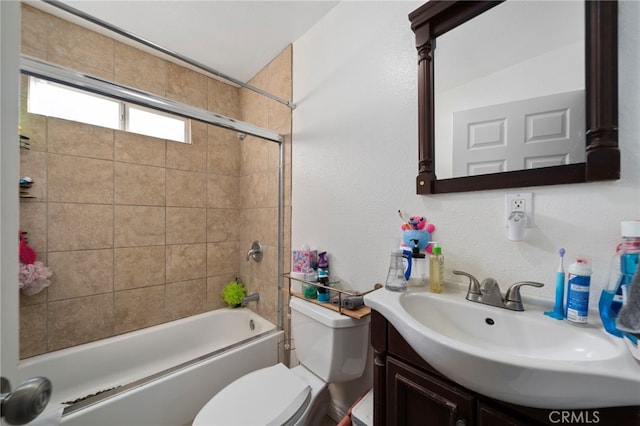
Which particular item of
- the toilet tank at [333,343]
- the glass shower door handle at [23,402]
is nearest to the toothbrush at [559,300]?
the toilet tank at [333,343]

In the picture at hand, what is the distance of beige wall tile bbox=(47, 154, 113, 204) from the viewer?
145 cm

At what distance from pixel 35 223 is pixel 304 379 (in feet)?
5.87

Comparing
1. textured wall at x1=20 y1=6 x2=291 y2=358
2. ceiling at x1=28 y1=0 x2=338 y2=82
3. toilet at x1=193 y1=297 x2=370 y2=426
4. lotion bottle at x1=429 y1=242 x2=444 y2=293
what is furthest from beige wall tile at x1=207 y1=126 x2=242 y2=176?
lotion bottle at x1=429 y1=242 x2=444 y2=293

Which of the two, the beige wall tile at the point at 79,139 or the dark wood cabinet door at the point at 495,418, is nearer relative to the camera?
the dark wood cabinet door at the point at 495,418

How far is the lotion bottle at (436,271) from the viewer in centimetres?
87

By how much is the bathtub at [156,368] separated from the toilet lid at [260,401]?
0.40 meters

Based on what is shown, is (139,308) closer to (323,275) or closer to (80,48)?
(323,275)

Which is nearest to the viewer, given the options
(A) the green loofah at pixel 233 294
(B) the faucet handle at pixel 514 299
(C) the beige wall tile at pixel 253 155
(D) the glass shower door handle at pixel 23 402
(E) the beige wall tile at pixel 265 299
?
(D) the glass shower door handle at pixel 23 402

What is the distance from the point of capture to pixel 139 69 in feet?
5.76

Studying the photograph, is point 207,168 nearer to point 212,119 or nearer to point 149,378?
point 212,119

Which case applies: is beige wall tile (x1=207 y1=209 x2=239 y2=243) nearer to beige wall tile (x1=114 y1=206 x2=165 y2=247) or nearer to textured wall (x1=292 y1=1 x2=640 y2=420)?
beige wall tile (x1=114 y1=206 x2=165 y2=247)

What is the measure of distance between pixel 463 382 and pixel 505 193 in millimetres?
618

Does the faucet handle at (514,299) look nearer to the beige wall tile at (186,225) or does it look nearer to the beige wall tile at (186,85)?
the beige wall tile at (186,225)

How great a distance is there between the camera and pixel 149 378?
121 centimetres
